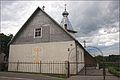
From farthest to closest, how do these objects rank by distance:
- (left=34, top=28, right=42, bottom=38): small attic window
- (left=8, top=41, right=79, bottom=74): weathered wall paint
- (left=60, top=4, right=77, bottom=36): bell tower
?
(left=60, top=4, right=77, bottom=36): bell tower → (left=34, top=28, right=42, bottom=38): small attic window → (left=8, top=41, right=79, bottom=74): weathered wall paint

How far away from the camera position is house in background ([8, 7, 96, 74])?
1566 cm

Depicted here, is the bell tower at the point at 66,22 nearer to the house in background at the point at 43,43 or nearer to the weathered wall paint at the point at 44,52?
the house in background at the point at 43,43

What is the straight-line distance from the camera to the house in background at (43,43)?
15664 mm

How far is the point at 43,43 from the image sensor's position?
17141 mm


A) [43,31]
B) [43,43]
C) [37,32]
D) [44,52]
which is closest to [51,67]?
[44,52]

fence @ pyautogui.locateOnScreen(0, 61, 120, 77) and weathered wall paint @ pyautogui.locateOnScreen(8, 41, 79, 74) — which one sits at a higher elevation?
weathered wall paint @ pyautogui.locateOnScreen(8, 41, 79, 74)

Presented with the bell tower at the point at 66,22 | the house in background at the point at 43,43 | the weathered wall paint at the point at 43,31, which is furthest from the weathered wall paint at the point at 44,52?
the bell tower at the point at 66,22

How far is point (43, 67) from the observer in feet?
54.5

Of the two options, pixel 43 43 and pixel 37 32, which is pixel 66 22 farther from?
pixel 43 43

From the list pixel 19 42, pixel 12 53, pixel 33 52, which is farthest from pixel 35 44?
pixel 12 53

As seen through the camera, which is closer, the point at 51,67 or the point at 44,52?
the point at 51,67

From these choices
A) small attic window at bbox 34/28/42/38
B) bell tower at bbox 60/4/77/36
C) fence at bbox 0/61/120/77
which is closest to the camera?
fence at bbox 0/61/120/77

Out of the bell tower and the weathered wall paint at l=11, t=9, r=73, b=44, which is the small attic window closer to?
the weathered wall paint at l=11, t=9, r=73, b=44

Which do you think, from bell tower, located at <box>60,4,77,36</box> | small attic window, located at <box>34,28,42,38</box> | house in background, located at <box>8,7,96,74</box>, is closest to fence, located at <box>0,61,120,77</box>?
house in background, located at <box>8,7,96,74</box>
